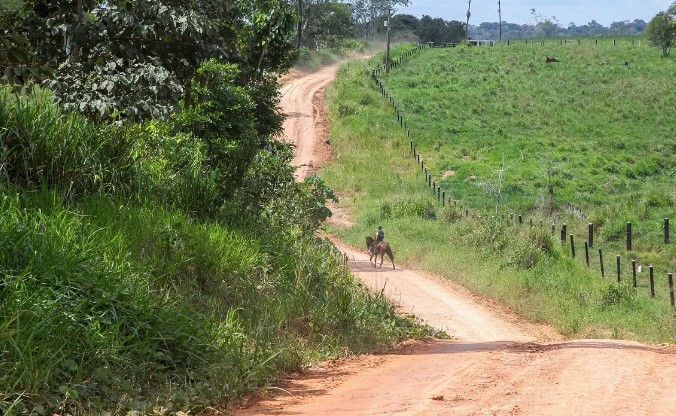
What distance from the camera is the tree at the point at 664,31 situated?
253 ft

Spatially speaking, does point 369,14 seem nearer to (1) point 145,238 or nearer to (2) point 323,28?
(2) point 323,28

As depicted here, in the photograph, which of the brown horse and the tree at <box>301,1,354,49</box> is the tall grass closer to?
the brown horse

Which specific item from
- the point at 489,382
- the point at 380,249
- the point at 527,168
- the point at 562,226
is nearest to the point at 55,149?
the point at 489,382

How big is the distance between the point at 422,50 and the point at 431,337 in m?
79.3

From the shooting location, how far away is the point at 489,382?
27.6 ft

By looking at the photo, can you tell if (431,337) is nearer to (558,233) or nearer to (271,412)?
(271,412)

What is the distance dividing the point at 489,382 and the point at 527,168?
36646 mm

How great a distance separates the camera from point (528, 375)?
29.1 ft

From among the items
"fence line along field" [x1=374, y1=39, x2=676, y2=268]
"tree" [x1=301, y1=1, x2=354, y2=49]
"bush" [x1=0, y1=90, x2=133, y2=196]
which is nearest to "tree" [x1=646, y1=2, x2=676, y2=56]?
"fence line along field" [x1=374, y1=39, x2=676, y2=268]

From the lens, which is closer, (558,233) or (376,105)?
(558,233)

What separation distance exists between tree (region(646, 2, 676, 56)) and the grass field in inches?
66.0

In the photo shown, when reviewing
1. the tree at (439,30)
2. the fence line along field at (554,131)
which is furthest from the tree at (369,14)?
the fence line along field at (554,131)

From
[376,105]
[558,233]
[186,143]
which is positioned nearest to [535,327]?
[186,143]

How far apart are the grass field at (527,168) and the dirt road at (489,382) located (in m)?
6.27
